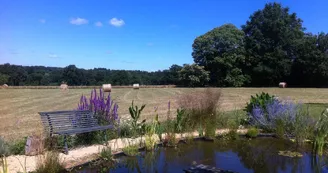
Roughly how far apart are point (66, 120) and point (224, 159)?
3490 millimetres

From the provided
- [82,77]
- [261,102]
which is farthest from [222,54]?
[261,102]

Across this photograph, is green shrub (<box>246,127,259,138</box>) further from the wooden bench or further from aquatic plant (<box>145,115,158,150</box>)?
the wooden bench

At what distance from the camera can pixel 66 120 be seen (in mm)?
6625

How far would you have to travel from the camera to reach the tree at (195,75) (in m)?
43.5

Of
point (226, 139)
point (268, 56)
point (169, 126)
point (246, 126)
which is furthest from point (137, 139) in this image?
point (268, 56)

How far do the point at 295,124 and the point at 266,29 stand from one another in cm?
3885

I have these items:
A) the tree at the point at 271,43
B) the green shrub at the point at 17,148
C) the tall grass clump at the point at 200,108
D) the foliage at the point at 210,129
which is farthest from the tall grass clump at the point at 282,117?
the tree at the point at 271,43

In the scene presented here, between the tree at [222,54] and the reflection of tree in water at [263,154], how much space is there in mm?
35107

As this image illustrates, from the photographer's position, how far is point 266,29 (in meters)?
42.9

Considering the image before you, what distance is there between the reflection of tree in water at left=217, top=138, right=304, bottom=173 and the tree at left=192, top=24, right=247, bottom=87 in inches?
1382

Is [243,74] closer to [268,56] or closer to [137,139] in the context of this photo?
[268,56]

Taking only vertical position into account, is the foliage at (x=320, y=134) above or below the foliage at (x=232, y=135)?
above

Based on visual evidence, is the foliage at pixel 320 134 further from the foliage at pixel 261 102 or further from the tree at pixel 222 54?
the tree at pixel 222 54

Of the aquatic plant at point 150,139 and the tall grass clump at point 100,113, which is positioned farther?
the tall grass clump at point 100,113
